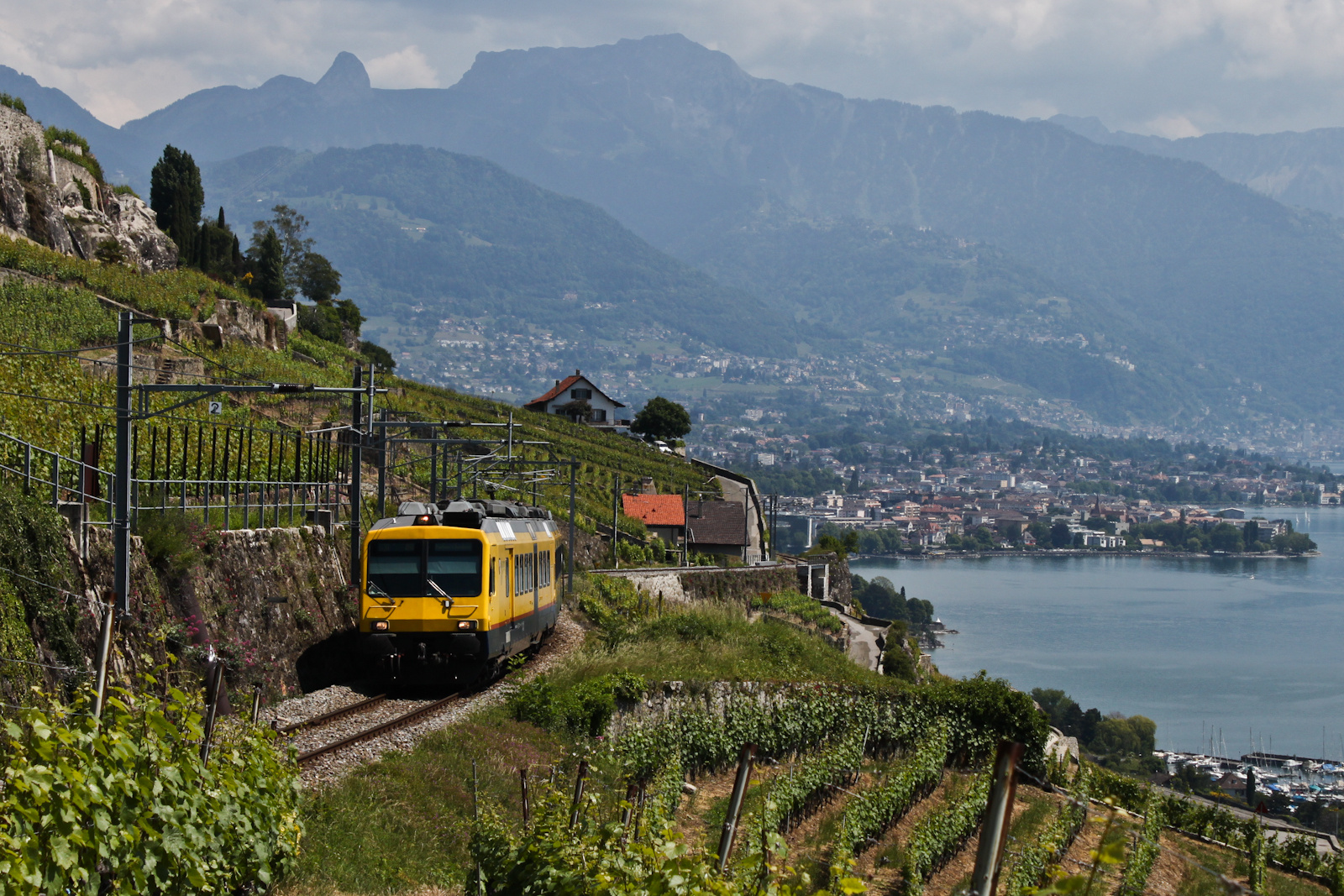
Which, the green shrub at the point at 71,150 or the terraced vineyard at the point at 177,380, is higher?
the green shrub at the point at 71,150

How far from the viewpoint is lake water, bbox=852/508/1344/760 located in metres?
73.8

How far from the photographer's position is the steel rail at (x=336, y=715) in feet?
45.7

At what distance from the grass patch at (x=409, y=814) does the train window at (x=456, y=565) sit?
2751mm

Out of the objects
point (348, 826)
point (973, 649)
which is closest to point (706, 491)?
point (973, 649)

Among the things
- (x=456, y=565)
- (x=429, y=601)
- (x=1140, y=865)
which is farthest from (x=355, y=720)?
(x=1140, y=865)

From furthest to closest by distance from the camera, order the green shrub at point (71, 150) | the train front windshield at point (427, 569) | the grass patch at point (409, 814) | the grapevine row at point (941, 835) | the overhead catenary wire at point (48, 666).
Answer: the green shrub at point (71, 150) → the train front windshield at point (427, 569) → the grapevine row at point (941, 835) → the overhead catenary wire at point (48, 666) → the grass patch at point (409, 814)

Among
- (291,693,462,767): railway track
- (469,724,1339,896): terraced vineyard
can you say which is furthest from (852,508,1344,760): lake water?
(291,693,462,767): railway track

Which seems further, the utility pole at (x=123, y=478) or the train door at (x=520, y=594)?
the train door at (x=520, y=594)

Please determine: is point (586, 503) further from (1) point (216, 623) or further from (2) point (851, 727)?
(1) point (216, 623)

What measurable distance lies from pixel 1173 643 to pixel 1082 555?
97.3 m

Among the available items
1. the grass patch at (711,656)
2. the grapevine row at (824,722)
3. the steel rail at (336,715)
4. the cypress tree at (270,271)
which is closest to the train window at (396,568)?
the steel rail at (336,715)

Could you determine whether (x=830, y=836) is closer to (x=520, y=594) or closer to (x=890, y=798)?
(x=890, y=798)

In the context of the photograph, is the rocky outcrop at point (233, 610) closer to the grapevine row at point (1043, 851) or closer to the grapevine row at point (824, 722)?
the grapevine row at point (824, 722)

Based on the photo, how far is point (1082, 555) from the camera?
19050 cm
